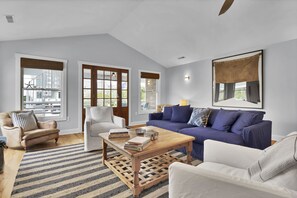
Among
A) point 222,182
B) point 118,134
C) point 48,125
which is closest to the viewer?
point 222,182

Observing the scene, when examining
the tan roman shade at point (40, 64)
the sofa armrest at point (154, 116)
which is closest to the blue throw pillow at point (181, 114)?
the sofa armrest at point (154, 116)

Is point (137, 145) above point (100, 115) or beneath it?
beneath

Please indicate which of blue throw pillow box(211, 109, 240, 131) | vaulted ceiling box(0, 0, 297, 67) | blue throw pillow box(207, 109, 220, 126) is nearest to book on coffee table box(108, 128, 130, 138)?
blue throw pillow box(211, 109, 240, 131)

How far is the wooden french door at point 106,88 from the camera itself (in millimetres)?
4688

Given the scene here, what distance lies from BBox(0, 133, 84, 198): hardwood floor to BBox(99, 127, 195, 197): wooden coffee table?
113cm

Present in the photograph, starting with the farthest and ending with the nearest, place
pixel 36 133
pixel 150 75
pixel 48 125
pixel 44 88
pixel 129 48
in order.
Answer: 1. pixel 150 75
2. pixel 129 48
3. pixel 44 88
4. pixel 48 125
5. pixel 36 133

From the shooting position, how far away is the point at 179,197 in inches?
41.7

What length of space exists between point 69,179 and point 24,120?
2.08 m

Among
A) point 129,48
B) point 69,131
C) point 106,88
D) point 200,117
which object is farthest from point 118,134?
point 129,48

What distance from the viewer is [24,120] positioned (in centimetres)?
323

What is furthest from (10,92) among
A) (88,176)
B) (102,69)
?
(88,176)

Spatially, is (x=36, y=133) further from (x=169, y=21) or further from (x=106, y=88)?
(x=169, y=21)

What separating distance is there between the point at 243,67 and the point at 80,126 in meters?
4.76

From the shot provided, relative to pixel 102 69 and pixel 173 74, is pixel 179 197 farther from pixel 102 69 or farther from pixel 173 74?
pixel 173 74
